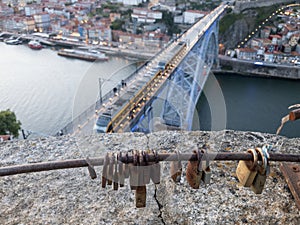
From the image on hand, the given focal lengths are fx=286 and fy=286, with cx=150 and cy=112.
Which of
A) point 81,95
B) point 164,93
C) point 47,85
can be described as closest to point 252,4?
point 164,93

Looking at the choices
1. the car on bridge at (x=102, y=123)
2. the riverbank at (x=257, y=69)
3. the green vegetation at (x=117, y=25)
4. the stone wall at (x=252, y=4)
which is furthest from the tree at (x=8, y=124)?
the stone wall at (x=252, y=4)

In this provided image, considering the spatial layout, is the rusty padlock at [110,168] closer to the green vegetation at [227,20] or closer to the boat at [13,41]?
the green vegetation at [227,20]

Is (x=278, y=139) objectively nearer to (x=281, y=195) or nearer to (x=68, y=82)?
(x=281, y=195)

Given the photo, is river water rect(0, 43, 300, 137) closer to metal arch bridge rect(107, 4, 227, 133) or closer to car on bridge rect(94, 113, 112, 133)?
metal arch bridge rect(107, 4, 227, 133)

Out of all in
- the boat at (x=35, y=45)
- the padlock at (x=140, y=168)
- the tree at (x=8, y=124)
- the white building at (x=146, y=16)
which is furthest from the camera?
the white building at (x=146, y=16)

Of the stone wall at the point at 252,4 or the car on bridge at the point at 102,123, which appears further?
the stone wall at the point at 252,4

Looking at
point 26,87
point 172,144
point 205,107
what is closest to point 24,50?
point 26,87

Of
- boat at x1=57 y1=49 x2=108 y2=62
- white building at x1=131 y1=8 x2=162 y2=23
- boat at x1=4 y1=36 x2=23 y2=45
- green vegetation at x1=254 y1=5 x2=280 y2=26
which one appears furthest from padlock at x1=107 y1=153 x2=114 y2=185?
white building at x1=131 y1=8 x2=162 y2=23
